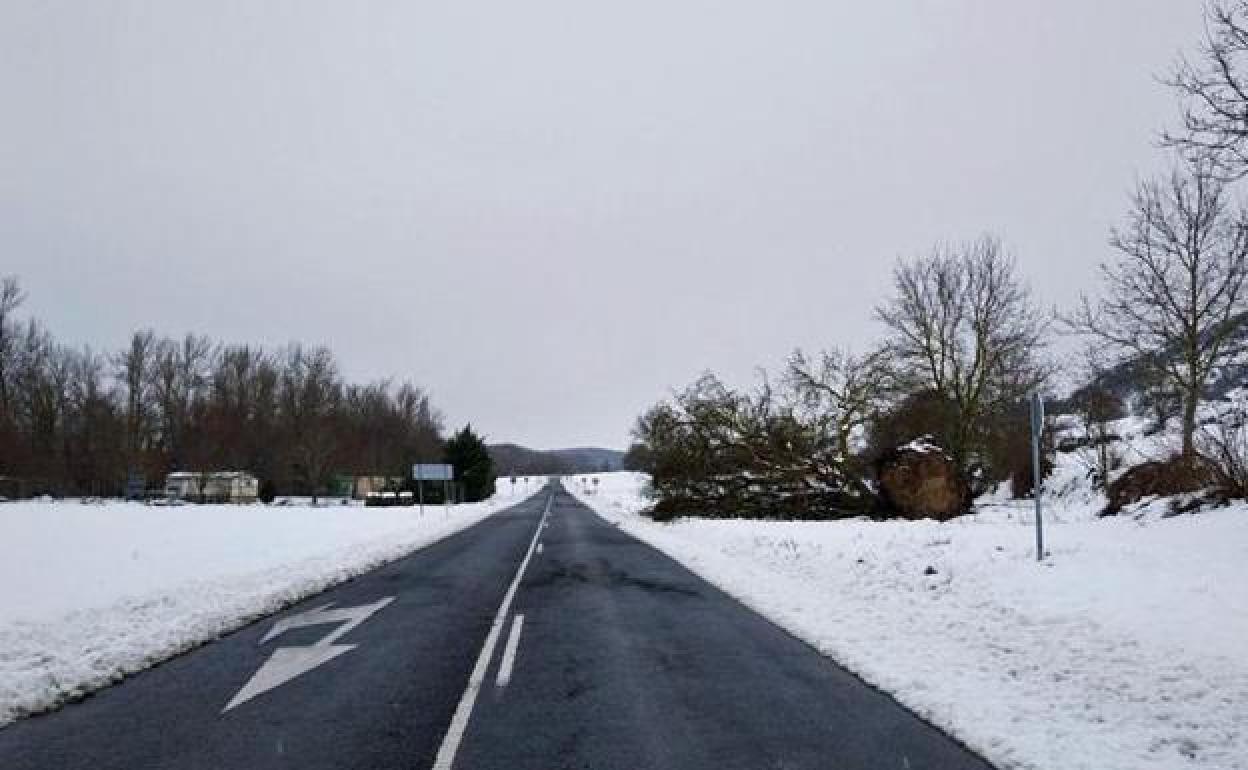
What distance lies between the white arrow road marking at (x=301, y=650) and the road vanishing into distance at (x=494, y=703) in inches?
1.2

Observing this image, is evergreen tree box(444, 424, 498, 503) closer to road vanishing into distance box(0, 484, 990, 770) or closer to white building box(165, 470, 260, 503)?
white building box(165, 470, 260, 503)

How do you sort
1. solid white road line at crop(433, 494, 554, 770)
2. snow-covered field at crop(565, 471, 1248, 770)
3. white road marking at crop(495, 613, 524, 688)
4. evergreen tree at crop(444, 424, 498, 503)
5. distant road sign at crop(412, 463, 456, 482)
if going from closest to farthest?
solid white road line at crop(433, 494, 554, 770) → snow-covered field at crop(565, 471, 1248, 770) → white road marking at crop(495, 613, 524, 688) → distant road sign at crop(412, 463, 456, 482) → evergreen tree at crop(444, 424, 498, 503)

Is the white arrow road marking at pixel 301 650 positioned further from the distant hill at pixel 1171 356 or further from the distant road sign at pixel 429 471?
the distant road sign at pixel 429 471

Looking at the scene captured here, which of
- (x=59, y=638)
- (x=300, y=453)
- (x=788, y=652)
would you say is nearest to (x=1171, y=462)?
(x=788, y=652)

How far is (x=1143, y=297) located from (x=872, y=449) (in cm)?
949

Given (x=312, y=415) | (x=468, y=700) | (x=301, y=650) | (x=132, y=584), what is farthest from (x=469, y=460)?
(x=468, y=700)

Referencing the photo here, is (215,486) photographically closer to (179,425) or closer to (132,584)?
(179,425)

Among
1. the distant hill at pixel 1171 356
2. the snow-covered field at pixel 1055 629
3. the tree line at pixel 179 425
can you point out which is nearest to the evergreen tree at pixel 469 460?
the tree line at pixel 179 425

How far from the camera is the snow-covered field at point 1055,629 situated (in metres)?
5.09

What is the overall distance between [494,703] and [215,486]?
226ft

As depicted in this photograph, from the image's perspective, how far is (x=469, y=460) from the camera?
72.3 meters

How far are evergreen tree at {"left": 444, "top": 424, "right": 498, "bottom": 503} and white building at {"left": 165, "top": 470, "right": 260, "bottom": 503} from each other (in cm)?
1661

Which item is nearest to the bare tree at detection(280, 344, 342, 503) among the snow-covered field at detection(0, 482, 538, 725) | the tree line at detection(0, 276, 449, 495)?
the tree line at detection(0, 276, 449, 495)

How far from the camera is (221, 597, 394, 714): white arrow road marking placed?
6.70 meters
